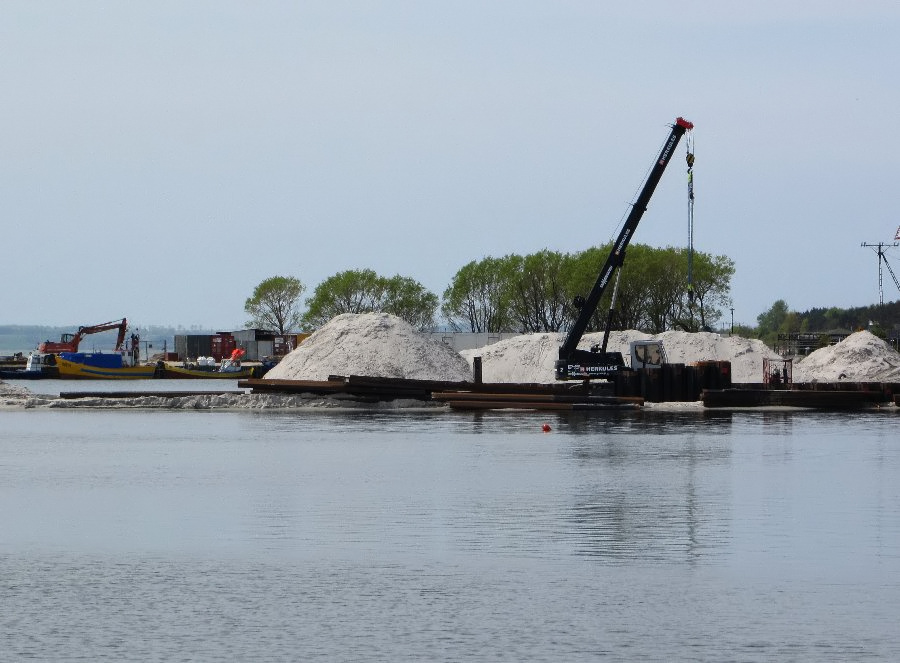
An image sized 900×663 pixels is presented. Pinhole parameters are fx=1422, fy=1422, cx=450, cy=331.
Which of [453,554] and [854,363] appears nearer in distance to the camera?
[453,554]

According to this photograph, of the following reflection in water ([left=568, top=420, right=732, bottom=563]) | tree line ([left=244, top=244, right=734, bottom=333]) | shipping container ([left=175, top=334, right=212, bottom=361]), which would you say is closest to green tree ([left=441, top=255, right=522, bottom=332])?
tree line ([left=244, top=244, right=734, bottom=333])

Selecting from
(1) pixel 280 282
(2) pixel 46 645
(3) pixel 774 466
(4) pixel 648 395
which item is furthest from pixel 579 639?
(1) pixel 280 282

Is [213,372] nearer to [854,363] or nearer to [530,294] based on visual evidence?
[530,294]

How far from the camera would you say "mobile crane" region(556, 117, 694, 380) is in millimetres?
68312

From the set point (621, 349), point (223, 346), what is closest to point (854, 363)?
point (621, 349)

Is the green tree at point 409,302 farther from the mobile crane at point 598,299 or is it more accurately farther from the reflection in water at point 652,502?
the reflection in water at point 652,502

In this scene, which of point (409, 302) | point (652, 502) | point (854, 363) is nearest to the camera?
point (652, 502)

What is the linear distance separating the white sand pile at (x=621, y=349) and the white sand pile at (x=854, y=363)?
2.99 m

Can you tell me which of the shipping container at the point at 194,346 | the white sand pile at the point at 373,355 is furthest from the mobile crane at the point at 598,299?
the shipping container at the point at 194,346

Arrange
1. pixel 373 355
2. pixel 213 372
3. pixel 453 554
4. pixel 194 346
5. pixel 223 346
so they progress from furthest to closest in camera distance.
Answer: pixel 194 346
pixel 223 346
pixel 213 372
pixel 373 355
pixel 453 554

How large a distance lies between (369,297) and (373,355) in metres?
83.7

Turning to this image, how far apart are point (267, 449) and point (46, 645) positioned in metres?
29.1

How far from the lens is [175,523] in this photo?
87.3 feet

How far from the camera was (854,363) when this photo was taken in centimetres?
9556
